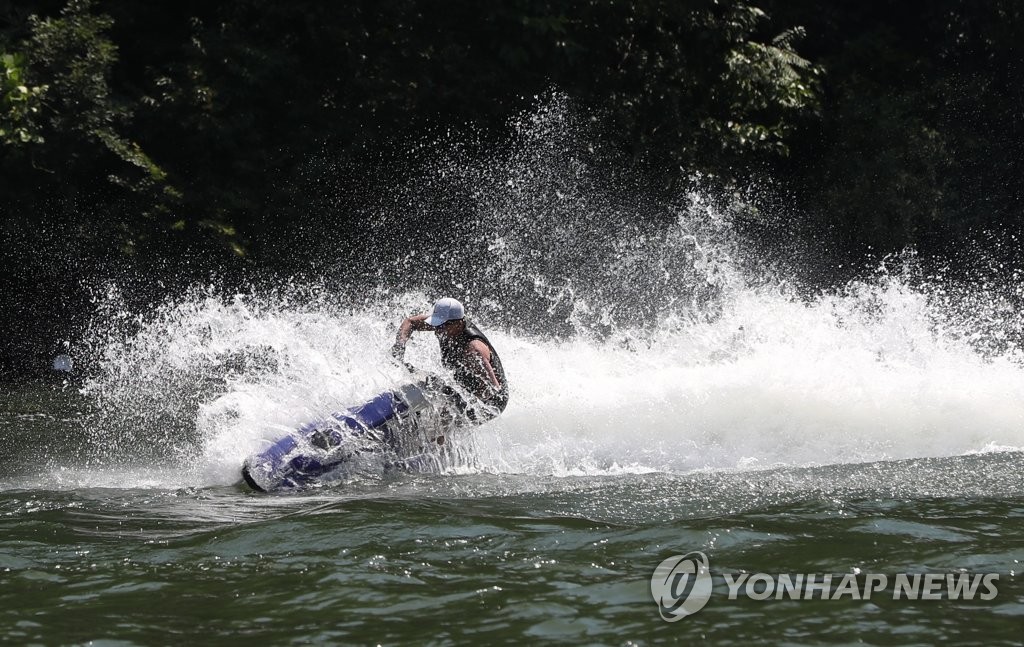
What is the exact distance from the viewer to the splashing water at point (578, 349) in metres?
9.31

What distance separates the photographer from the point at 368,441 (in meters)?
8.73

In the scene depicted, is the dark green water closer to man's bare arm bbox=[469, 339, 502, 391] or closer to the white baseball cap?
man's bare arm bbox=[469, 339, 502, 391]

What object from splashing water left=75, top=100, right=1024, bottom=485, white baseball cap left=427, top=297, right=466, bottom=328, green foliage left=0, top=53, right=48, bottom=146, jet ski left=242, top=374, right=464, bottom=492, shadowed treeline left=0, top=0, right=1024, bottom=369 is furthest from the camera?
shadowed treeline left=0, top=0, right=1024, bottom=369

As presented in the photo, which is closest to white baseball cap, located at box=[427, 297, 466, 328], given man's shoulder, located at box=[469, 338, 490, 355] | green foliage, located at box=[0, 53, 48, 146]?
man's shoulder, located at box=[469, 338, 490, 355]

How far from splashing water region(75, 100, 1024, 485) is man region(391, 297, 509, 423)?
33 cm

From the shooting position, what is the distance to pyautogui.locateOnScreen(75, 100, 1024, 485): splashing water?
9312mm

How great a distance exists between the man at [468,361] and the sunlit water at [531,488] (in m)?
0.25

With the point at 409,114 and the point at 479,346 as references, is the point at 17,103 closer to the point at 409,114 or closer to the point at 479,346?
the point at 409,114

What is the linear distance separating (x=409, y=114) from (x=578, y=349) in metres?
7.83

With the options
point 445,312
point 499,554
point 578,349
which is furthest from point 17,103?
point 499,554

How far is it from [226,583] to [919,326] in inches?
323

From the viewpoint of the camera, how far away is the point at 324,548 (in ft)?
19.9

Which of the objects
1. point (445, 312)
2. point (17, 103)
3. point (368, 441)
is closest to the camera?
point (368, 441)

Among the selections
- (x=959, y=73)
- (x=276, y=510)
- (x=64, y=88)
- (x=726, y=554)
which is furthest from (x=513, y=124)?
(x=726, y=554)
